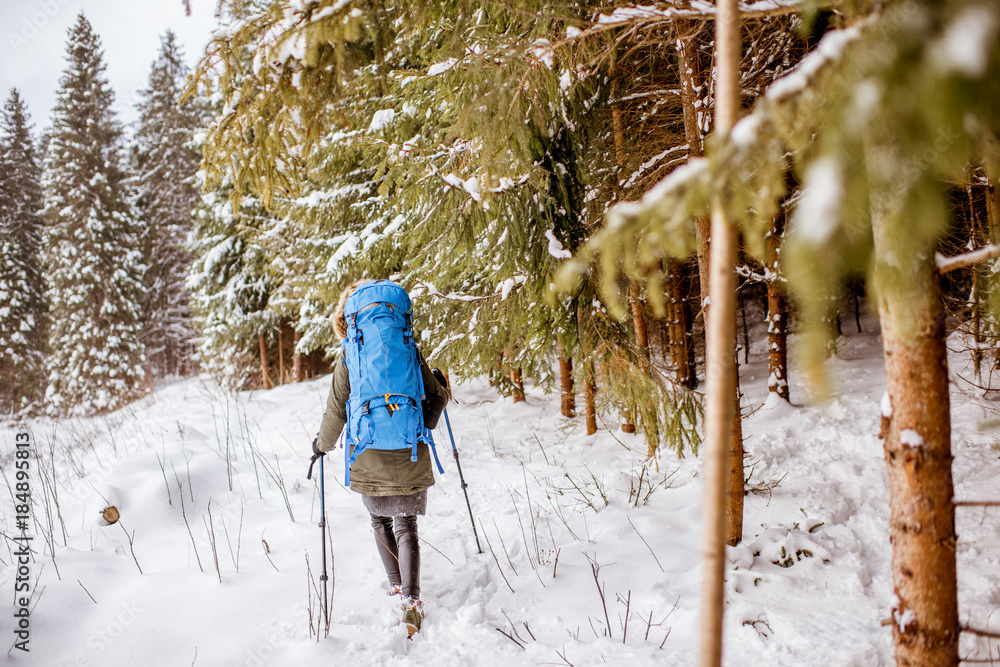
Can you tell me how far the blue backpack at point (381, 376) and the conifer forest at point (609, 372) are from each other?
3.43ft

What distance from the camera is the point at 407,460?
3121 millimetres

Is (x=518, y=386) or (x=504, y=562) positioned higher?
(x=518, y=386)

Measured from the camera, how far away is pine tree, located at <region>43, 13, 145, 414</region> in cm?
1609

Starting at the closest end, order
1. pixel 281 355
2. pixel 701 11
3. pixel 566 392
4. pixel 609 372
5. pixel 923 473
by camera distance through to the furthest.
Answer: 1. pixel 923 473
2. pixel 701 11
3. pixel 609 372
4. pixel 566 392
5. pixel 281 355

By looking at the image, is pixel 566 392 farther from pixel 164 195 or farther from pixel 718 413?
pixel 164 195

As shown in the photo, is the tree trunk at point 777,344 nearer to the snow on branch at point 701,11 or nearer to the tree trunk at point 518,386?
the tree trunk at point 518,386

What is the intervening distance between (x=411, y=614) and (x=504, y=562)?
0.87 meters

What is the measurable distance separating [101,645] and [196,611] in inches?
18.9

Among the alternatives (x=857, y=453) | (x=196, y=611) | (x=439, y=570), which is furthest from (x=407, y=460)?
(x=857, y=453)

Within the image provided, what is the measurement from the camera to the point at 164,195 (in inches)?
820

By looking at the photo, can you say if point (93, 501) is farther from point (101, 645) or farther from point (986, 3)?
point (986, 3)

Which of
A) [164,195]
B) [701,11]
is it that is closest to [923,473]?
[701,11]

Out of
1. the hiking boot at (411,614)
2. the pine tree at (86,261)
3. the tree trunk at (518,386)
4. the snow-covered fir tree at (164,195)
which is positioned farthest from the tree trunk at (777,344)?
the snow-covered fir tree at (164,195)

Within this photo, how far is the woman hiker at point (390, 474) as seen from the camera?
3049 millimetres
